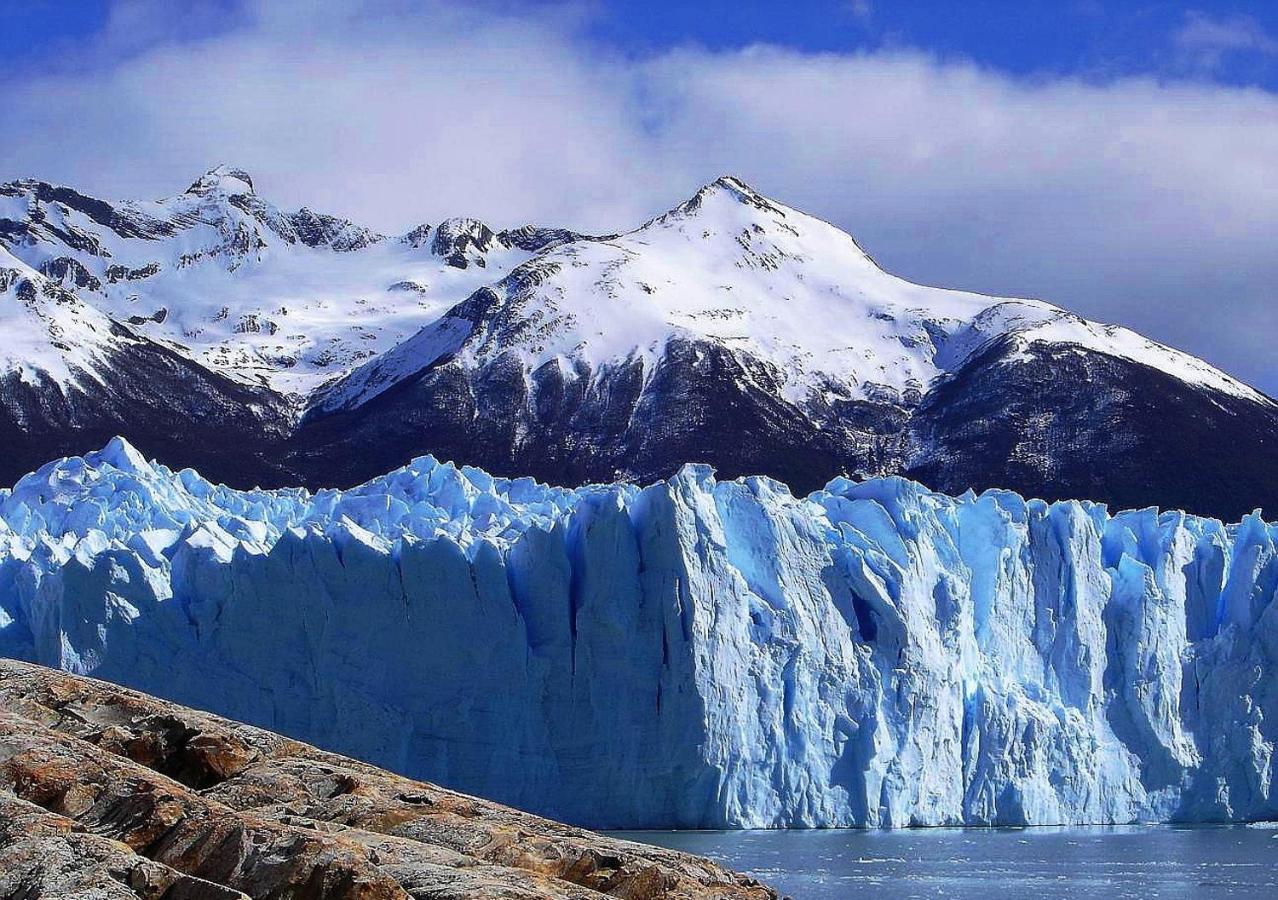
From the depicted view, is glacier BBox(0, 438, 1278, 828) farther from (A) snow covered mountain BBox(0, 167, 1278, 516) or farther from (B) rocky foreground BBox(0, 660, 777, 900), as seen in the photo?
(A) snow covered mountain BBox(0, 167, 1278, 516)

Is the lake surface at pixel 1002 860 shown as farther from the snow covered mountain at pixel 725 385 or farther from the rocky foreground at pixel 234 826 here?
the snow covered mountain at pixel 725 385

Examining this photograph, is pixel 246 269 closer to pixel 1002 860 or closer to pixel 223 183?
pixel 223 183

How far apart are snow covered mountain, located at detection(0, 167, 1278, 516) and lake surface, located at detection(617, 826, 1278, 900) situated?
104 feet

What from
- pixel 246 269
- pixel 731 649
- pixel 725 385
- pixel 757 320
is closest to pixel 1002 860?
pixel 731 649

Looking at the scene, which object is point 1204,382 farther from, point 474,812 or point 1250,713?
point 474,812

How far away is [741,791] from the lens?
29438 mm

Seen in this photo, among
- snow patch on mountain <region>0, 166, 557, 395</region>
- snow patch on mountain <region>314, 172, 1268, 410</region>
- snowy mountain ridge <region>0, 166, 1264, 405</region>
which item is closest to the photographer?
snow patch on mountain <region>314, 172, 1268, 410</region>

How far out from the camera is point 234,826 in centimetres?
937

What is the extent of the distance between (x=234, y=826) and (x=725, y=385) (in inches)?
2479

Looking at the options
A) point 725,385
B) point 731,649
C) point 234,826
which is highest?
point 725,385

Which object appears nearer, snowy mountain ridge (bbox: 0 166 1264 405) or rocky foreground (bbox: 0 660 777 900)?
rocky foreground (bbox: 0 660 777 900)

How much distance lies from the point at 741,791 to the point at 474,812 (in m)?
18.5

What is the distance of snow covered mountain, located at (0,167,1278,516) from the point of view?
219 feet

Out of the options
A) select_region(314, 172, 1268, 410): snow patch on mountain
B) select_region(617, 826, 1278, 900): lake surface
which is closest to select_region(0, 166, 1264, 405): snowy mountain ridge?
select_region(314, 172, 1268, 410): snow patch on mountain
